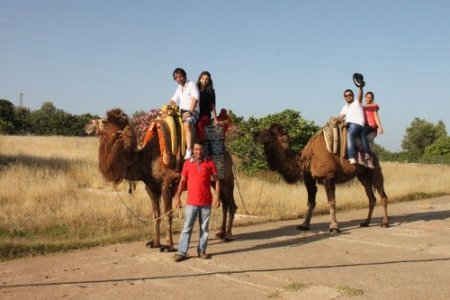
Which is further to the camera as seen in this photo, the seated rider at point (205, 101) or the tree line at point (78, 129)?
the tree line at point (78, 129)

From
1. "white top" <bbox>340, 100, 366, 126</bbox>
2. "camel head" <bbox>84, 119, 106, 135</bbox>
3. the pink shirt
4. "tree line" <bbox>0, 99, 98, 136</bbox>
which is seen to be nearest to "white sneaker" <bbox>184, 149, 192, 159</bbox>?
"camel head" <bbox>84, 119, 106, 135</bbox>

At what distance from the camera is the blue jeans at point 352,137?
11.2 metres

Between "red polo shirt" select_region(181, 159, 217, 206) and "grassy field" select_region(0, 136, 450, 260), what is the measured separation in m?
2.42

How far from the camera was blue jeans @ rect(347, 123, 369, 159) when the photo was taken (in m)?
11.2

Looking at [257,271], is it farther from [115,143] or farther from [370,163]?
[370,163]

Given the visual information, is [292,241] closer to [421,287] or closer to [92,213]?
[421,287]

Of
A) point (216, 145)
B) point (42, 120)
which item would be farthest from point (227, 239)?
point (42, 120)

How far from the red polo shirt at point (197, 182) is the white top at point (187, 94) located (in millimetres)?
1505

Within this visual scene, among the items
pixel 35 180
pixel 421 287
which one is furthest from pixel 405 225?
pixel 35 180

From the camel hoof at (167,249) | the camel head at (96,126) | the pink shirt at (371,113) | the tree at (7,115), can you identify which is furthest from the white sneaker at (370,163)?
the tree at (7,115)

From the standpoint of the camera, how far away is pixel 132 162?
8.35 m

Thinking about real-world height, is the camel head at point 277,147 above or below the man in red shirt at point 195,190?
above

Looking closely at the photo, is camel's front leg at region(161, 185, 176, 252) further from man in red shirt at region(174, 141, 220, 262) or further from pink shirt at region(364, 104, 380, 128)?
pink shirt at region(364, 104, 380, 128)

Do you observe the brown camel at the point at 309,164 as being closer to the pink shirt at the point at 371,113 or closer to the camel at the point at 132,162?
the pink shirt at the point at 371,113
